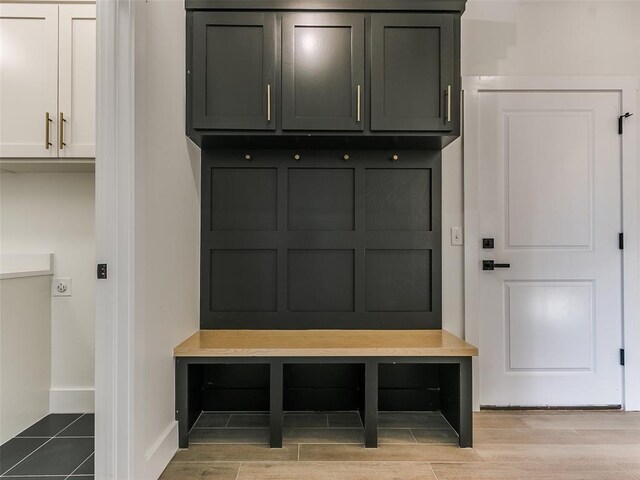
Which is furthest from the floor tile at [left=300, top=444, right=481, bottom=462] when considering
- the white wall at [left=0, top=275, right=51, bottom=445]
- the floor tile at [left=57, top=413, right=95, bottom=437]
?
the white wall at [left=0, top=275, right=51, bottom=445]

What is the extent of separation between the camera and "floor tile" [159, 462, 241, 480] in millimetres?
1629

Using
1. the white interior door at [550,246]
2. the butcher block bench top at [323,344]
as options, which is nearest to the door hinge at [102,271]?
the butcher block bench top at [323,344]

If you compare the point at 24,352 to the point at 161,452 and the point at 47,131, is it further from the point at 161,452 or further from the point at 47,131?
the point at 47,131

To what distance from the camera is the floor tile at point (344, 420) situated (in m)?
2.11

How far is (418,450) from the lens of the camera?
186cm

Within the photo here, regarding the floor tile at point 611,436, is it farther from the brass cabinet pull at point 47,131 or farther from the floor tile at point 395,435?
the brass cabinet pull at point 47,131

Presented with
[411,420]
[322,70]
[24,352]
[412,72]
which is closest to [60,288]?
[24,352]

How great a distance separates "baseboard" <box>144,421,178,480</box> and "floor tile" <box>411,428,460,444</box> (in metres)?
1.27

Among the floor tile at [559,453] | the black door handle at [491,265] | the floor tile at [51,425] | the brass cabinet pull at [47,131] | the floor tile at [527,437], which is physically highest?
the brass cabinet pull at [47,131]

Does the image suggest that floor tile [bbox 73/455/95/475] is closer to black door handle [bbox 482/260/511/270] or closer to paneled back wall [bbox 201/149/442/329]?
paneled back wall [bbox 201/149/442/329]

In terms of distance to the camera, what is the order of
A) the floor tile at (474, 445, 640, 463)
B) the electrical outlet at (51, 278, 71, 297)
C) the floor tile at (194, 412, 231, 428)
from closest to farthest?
the floor tile at (474, 445, 640, 463), the floor tile at (194, 412, 231, 428), the electrical outlet at (51, 278, 71, 297)

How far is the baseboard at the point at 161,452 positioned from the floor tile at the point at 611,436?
86.0 inches

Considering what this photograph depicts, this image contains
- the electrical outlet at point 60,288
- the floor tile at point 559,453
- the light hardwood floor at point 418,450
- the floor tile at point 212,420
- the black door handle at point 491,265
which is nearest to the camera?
the light hardwood floor at point 418,450

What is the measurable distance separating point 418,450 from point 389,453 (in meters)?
0.16
